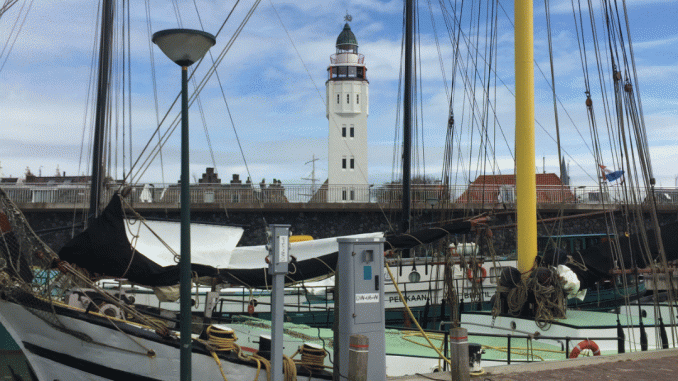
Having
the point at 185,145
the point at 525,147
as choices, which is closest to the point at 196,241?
the point at 185,145

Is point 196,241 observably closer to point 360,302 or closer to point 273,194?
point 360,302

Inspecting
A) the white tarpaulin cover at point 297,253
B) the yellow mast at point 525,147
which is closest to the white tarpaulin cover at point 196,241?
the white tarpaulin cover at point 297,253

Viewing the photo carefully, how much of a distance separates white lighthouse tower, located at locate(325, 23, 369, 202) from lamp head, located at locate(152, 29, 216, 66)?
4708cm

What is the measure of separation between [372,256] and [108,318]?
3551 mm

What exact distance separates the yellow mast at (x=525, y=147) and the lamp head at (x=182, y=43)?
7704mm

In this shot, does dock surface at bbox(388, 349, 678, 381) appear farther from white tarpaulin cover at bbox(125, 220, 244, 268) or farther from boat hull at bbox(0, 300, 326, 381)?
white tarpaulin cover at bbox(125, 220, 244, 268)

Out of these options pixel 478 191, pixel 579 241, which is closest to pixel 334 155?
pixel 478 191

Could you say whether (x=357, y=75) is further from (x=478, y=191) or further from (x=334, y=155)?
(x=478, y=191)

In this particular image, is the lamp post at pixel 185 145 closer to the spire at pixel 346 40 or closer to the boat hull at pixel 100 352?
the boat hull at pixel 100 352

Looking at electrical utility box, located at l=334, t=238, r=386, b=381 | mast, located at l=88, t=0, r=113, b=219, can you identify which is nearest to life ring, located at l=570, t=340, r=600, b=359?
electrical utility box, located at l=334, t=238, r=386, b=381

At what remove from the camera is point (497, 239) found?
35.7 meters

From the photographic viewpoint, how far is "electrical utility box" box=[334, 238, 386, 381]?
23.4ft

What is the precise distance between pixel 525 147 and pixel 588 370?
5.35 m

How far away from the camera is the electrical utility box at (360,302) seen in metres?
7.14
